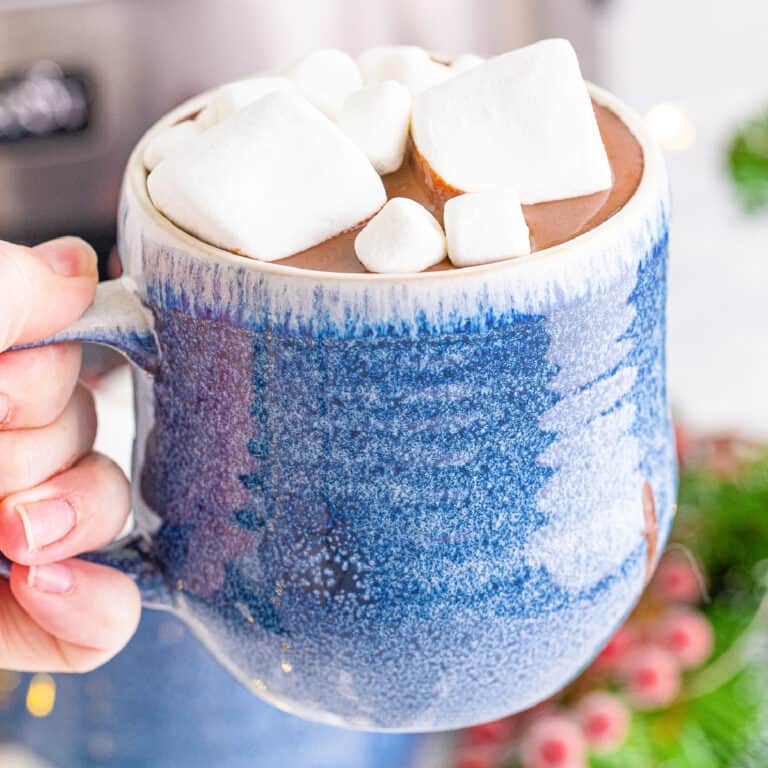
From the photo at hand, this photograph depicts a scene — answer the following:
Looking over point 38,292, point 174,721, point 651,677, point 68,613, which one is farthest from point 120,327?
point 651,677

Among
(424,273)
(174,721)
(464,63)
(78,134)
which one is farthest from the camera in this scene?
(78,134)

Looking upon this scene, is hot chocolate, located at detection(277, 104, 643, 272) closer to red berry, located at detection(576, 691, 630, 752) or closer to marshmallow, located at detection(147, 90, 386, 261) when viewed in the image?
marshmallow, located at detection(147, 90, 386, 261)

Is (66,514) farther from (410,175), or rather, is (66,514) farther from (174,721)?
(174,721)

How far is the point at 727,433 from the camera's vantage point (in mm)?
947

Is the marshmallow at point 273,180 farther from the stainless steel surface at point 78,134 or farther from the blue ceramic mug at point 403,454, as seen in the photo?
the stainless steel surface at point 78,134

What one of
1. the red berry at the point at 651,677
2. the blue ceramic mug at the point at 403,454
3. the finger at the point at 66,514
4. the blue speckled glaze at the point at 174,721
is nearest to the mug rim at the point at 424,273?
the blue ceramic mug at the point at 403,454

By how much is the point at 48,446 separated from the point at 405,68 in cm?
19

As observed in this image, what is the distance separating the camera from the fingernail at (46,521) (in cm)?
41

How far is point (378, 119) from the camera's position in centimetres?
37

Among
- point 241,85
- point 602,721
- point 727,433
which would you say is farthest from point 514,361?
point 727,433

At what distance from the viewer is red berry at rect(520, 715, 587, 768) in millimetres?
721

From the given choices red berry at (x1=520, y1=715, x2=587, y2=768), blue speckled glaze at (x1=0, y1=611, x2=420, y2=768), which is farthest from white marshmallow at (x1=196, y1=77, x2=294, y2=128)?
red berry at (x1=520, y1=715, x2=587, y2=768)

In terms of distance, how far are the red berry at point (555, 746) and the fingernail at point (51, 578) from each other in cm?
41

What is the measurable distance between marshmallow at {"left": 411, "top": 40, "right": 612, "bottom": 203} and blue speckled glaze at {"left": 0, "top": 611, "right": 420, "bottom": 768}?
370 mm
